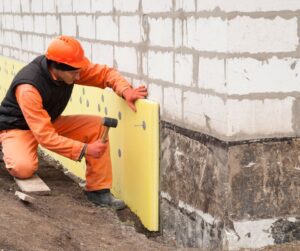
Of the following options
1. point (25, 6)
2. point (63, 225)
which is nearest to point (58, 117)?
point (63, 225)

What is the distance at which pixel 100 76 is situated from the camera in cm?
502

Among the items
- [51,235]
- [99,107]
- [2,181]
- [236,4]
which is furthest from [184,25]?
[2,181]

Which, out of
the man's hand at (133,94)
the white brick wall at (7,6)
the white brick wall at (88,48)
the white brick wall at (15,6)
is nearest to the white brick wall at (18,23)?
the white brick wall at (15,6)

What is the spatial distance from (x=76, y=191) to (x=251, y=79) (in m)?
2.49

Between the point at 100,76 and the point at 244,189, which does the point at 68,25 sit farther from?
the point at 244,189

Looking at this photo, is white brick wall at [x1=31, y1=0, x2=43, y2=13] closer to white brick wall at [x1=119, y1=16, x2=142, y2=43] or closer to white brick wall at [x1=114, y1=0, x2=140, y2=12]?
white brick wall at [x1=114, y1=0, x2=140, y2=12]

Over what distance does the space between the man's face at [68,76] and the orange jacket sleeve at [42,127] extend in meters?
0.23

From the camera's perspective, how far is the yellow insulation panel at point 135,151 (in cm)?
439

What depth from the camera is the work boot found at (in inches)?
196

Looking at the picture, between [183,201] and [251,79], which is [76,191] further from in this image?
[251,79]

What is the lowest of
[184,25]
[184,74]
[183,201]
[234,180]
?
[183,201]

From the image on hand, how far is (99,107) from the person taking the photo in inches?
218

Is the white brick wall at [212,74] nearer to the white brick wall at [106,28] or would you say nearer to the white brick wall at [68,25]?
the white brick wall at [106,28]

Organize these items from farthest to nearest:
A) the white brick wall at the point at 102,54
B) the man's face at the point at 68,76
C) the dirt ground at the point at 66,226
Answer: the white brick wall at the point at 102,54, the man's face at the point at 68,76, the dirt ground at the point at 66,226
